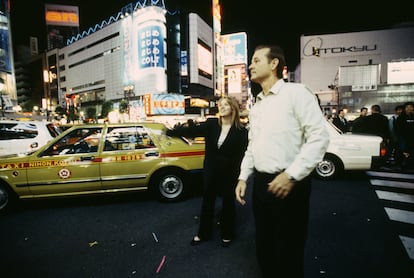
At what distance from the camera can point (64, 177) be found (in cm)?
473

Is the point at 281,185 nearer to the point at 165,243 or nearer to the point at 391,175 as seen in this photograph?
the point at 165,243

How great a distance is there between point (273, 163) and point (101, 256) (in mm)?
2601

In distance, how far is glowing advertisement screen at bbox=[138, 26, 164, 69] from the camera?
186 feet

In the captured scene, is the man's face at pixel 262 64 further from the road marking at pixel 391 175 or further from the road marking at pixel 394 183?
the road marking at pixel 391 175

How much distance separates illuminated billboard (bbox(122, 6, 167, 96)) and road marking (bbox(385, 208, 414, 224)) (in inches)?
2265

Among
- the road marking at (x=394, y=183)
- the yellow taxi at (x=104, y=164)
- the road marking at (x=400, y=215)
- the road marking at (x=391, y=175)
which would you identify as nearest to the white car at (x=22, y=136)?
the yellow taxi at (x=104, y=164)

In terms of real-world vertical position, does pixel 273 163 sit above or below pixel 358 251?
above

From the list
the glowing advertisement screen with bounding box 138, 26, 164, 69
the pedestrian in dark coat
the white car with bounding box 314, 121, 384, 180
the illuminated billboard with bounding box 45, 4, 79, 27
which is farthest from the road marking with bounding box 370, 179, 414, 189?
the illuminated billboard with bounding box 45, 4, 79, 27

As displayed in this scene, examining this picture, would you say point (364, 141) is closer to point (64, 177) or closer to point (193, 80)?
point (64, 177)

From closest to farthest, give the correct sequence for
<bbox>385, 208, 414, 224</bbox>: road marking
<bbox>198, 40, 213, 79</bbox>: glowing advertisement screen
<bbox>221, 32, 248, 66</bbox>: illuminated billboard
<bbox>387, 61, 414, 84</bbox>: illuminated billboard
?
<bbox>385, 208, 414, 224</bbox>: road marking < <bbox>387, 61, 414, 84</bbox>: illuminated billboard < <bbox>198, 40, 213, 79</bbox>: glowing advertisement screen < <bbox>221, 32, 248, 66</bbox>: illuminated billboard

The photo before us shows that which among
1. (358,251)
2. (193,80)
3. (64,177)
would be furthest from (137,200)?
(193,80)

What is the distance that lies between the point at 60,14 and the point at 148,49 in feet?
268

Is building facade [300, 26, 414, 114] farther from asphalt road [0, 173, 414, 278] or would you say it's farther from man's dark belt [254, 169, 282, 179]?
man's dark belt [254, 169, 282, 179]

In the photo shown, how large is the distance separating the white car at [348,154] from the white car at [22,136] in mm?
8349
